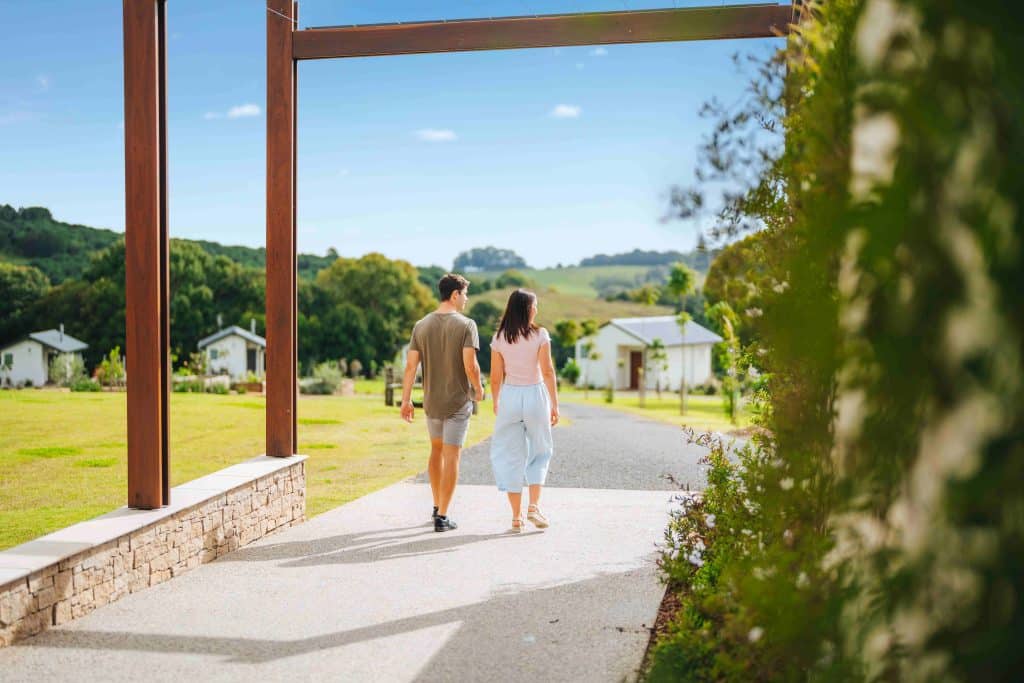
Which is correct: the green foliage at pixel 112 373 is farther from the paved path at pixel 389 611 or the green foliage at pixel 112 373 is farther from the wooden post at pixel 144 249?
the wooden post at pixel 144 249

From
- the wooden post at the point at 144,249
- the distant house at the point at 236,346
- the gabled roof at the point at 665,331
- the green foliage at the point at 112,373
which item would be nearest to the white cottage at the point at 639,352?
the gabled roof at the point at 665,331

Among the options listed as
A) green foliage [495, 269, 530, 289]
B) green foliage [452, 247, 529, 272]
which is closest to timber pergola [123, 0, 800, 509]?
green foliage [495, 269, 530, 289]

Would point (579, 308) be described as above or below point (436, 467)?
above

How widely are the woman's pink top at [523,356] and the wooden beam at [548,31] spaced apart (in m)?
2.14

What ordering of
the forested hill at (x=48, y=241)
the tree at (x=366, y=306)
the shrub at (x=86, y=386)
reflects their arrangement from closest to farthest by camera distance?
the shrub at (x=86, y=386) < the forested hill at (x=48, y=241) < the tree at (x=366, y=306)

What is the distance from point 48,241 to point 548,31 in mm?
39583

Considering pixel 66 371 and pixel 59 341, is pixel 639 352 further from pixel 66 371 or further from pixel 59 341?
pixel 66 371

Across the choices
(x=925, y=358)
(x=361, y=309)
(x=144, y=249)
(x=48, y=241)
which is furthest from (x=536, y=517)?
(x=361, y=309)

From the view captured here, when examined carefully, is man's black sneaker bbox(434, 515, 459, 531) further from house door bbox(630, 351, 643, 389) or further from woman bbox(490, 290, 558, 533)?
house door bbox(630, 351, 643, 389)

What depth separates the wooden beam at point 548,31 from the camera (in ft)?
20.0

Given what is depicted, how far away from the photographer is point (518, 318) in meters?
6.65

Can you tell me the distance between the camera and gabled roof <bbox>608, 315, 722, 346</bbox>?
174 feet

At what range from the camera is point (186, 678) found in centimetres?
370

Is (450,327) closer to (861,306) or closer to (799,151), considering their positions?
(799,151)
